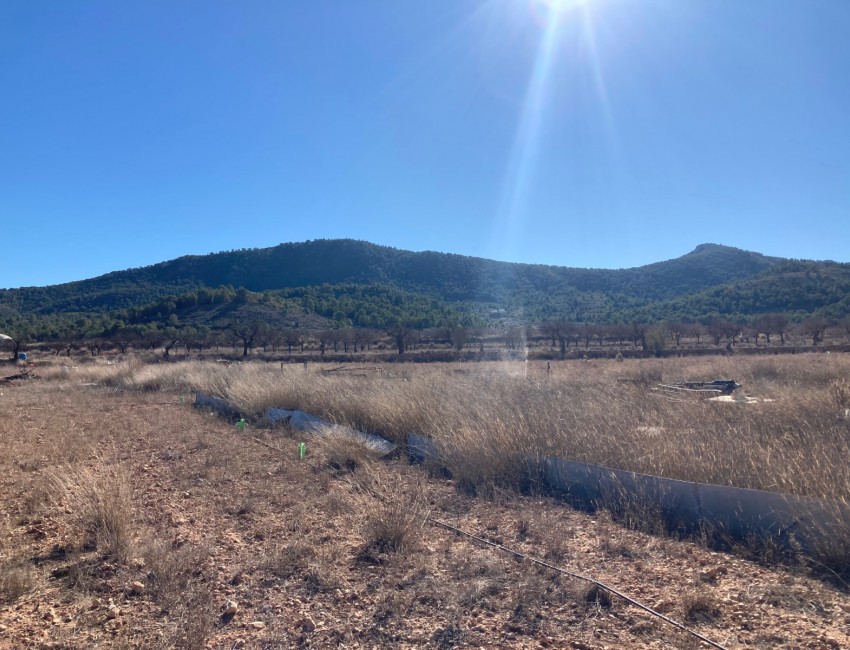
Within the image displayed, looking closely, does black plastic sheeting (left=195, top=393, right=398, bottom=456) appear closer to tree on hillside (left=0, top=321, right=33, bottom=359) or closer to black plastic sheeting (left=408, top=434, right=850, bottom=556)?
black plastic sheeting (left=408, top=434, right=850, bottom=556)

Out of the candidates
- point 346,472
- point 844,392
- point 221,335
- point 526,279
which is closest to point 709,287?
point 526,279

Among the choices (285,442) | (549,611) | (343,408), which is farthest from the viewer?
(343,408)

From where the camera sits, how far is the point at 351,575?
5133 mm

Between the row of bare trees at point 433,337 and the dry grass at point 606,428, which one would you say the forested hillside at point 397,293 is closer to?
the row of bare trees at point 433,337

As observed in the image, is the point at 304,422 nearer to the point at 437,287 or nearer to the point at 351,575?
the point at 351,575

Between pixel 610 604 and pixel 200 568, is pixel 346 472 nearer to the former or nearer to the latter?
pixel 200 568

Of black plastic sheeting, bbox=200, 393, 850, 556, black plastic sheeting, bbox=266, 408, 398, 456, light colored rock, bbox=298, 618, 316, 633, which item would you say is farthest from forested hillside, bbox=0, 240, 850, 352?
light colored rock, bbox=298, 618, 316, 633

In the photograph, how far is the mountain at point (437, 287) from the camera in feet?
272

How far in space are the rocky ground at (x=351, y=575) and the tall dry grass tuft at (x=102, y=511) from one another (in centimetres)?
2

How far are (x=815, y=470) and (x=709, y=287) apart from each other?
104293mm

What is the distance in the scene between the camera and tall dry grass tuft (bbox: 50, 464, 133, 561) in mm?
5430

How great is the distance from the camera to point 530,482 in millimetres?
7836

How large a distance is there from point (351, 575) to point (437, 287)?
103 metres

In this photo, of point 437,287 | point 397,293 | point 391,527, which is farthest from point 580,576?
point 437,287
